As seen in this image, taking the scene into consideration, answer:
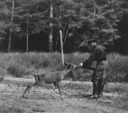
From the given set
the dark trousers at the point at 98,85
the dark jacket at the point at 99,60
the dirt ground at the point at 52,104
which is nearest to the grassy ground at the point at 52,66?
the dark trousers at the point at 98,85

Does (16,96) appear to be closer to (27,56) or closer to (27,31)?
(27,56)

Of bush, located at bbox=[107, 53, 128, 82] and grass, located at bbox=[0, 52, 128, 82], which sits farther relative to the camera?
grass, located at bbox=[0, 52, 128, 82]

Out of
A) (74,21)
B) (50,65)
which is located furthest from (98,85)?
(74,21)

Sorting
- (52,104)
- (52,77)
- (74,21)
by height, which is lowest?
(52,104)

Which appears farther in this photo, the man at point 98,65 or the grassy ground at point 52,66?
the grassy ground at point 52,66

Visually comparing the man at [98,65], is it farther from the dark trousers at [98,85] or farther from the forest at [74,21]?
the forest at [74,21]

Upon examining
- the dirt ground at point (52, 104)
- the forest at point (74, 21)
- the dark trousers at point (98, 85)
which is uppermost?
the forest at point (74, 21)

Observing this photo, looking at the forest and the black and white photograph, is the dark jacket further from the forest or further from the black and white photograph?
the forest

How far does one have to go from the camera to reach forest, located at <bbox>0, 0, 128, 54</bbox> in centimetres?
2775

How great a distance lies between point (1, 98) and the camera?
941 cm

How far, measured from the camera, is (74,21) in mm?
30000

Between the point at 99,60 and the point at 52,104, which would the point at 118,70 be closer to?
the point at 99,60

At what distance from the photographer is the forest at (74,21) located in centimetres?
2775

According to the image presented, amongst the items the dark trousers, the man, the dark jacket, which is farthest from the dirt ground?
the dark jacket
